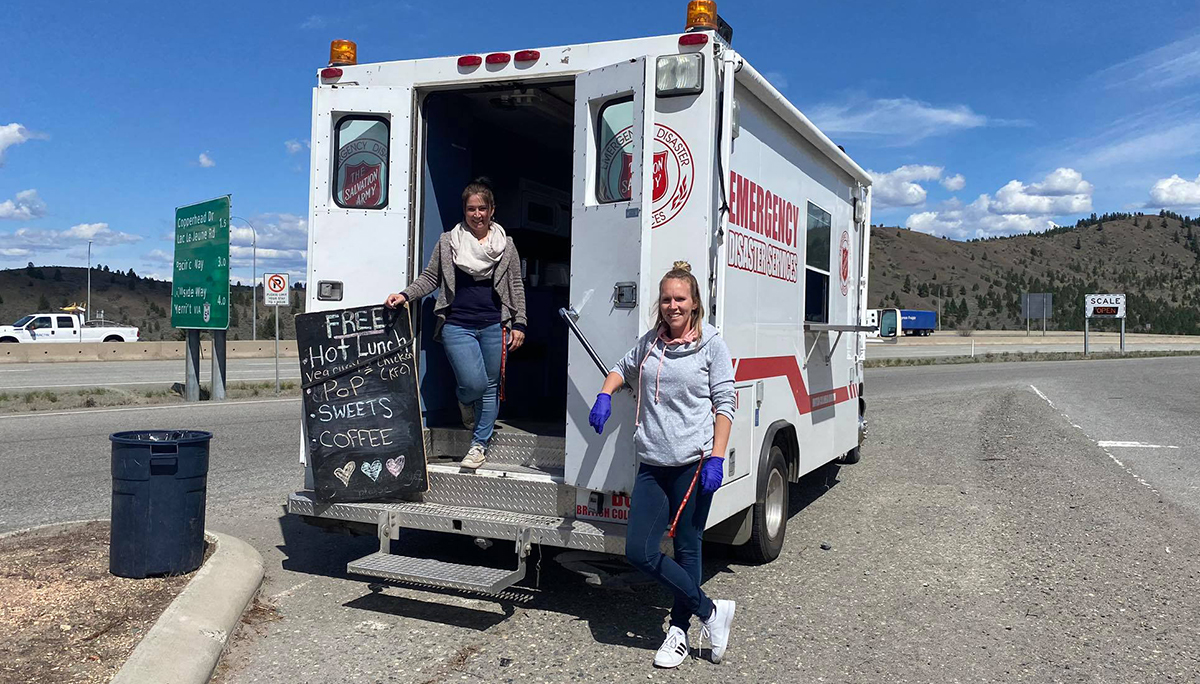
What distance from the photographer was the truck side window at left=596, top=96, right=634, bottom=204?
509 cm

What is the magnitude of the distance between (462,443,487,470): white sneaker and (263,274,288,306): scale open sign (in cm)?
1470

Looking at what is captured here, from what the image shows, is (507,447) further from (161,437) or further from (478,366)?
(161,437)

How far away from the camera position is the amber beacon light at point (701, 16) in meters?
5.01

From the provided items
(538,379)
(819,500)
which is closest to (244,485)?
(538,379)

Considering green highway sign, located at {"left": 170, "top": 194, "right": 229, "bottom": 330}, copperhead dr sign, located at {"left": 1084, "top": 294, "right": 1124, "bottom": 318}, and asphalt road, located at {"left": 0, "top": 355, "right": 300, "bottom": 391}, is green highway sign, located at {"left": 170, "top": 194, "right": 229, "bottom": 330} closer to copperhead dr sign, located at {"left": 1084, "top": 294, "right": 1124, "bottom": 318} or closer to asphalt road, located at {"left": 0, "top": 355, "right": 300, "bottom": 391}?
asphalt road, located at {"left": 0, "top": 355, "right": 300, "bottom": 391}

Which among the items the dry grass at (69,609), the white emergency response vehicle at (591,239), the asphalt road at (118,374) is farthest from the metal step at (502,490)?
the asphalt road at (118,374)

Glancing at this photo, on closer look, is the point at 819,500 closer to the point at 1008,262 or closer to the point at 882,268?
the point at 882,268

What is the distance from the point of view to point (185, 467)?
5367 mm

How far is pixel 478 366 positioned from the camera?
5945 millimetres

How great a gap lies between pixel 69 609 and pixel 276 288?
15.6 meters

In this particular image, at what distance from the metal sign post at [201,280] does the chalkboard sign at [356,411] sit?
41.0ft

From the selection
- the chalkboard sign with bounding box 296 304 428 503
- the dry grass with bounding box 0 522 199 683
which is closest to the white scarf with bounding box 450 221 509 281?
the chalkboard sign with bounding box 296 304 428 503

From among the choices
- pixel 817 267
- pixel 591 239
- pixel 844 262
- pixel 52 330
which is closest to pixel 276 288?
pixel 844 262

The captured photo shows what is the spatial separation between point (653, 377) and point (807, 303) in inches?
119
